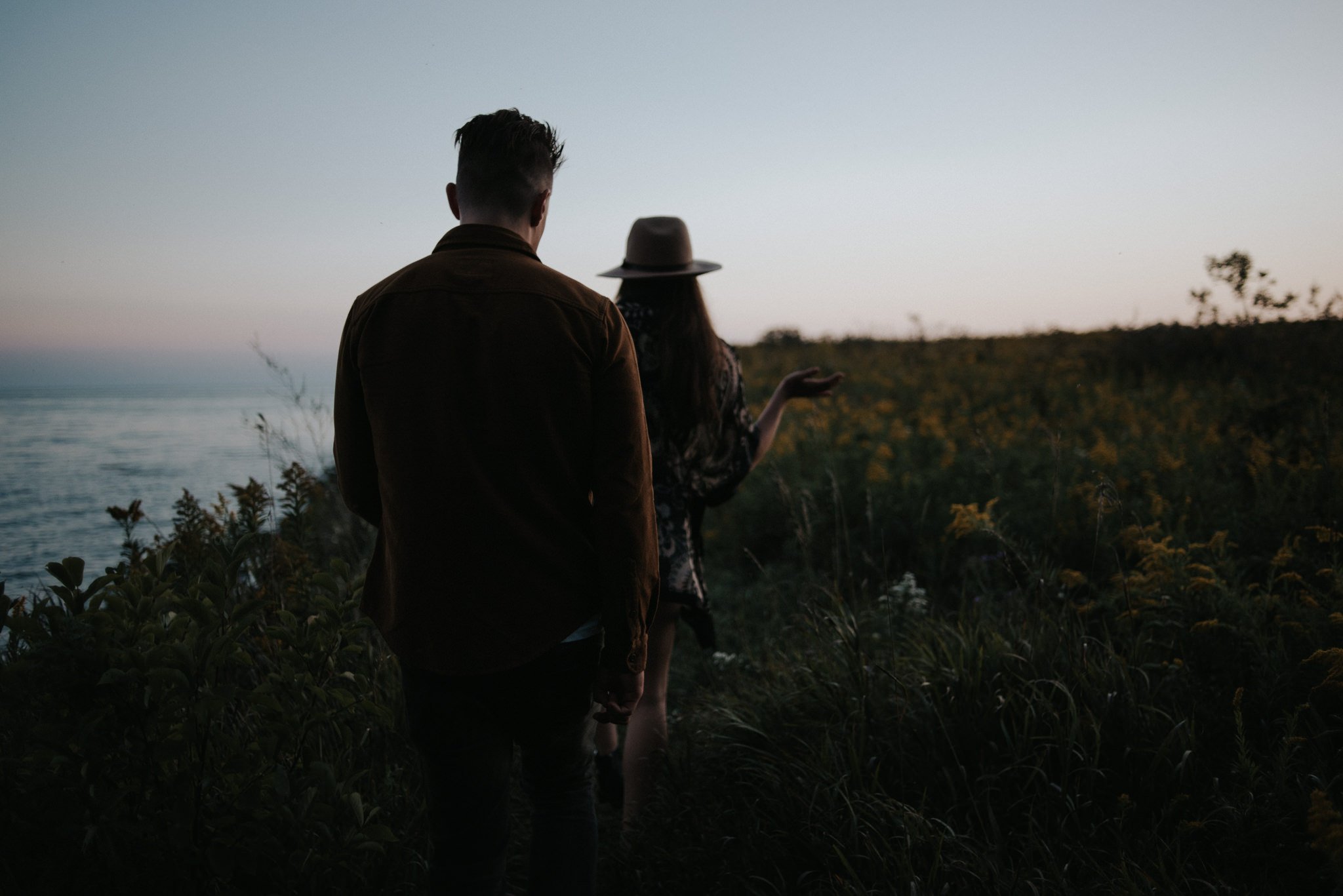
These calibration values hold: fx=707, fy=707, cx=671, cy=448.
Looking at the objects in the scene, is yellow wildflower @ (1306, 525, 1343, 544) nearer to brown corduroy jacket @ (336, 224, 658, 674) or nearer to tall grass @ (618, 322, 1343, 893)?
tall grass @ (618, 322, 1343, 893)

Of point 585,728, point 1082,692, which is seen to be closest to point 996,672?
point 1082,692

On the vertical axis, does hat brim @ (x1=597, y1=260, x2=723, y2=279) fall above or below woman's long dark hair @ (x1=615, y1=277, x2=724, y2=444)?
above

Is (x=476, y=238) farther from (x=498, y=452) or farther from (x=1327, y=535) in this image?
(x=1327, y=535)

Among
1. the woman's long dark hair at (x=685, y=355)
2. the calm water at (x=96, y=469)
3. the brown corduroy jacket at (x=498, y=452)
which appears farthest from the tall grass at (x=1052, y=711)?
the calm water at (x=96, y=469)

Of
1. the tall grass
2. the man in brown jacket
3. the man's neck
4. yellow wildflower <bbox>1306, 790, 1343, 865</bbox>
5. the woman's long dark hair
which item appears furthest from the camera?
the woman's long dark hair

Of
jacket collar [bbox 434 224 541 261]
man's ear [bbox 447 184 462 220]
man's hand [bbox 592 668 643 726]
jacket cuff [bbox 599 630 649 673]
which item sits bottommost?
man's hand [bbox 592 668 643 726]

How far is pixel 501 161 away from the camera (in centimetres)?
145

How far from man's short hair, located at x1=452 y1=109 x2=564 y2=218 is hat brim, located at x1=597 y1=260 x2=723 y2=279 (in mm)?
871

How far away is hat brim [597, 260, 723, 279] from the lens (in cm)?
234

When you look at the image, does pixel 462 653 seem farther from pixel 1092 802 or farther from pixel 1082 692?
pixel 1082 692

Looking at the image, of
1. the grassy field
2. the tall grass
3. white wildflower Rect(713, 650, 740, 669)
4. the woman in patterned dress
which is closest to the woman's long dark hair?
the woman in patterned dress

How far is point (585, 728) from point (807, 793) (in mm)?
992

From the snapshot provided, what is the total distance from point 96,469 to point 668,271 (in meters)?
5.82

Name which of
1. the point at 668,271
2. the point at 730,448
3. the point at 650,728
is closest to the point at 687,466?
the point at 730,448
